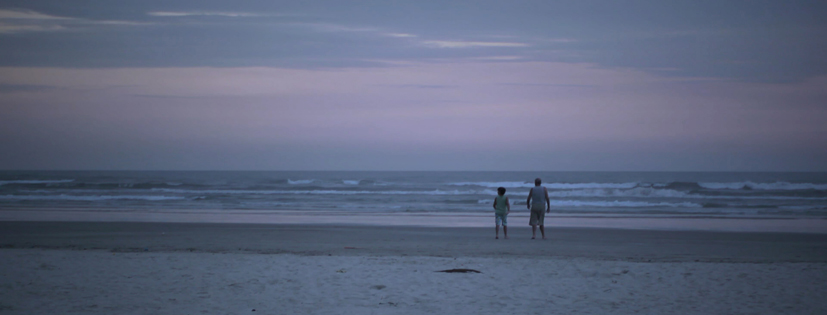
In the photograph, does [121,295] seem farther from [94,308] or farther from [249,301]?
[249,301]

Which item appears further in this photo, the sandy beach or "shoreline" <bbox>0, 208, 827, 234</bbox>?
"shoreline" <bbox>0, 208, 827, 234</bbox>

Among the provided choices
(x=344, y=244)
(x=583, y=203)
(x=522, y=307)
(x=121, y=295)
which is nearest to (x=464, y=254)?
(x=344, y=244)

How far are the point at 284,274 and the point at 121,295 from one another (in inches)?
83.8

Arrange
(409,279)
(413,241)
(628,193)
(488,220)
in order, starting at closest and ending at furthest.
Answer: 1. (409,279)
2. (413,241)
3. (488,220)
4. (628,193)

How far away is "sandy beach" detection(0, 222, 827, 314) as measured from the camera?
613 centimetres

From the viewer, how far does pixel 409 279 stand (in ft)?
25.1

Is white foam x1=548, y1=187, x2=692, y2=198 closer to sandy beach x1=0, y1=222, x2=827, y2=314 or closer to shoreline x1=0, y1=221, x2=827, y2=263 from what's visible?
shoreline x1=0, y1=221, x2=827, y2=263

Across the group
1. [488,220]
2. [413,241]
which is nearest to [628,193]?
[488,220]

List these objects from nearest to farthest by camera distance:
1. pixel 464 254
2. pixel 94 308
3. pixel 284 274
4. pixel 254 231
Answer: pixel 94 308 → pixel 284 274 → pixel 464 254 → pixel 254 231

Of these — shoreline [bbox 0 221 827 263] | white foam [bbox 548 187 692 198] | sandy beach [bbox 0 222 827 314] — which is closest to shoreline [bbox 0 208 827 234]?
shoreline [bbox 0 221 827 263]

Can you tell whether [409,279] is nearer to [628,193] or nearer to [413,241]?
[413,241]

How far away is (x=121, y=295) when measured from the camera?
658 cm

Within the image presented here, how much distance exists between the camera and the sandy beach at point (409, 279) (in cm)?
613

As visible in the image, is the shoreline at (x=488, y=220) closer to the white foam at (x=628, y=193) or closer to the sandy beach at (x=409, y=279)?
the sandy beach at (x=409, y=279)
